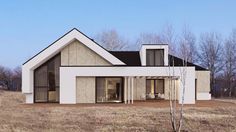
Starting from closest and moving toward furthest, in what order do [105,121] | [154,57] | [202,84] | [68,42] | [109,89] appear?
[105,121] < [68,42] < [109,89] < [154,57] < [202,84]

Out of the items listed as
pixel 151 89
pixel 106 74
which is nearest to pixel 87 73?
pixel 106 74

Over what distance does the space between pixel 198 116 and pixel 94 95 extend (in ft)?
35.7

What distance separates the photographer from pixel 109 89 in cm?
2938

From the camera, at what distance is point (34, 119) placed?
18375mm

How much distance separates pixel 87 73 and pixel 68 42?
9.02 ft

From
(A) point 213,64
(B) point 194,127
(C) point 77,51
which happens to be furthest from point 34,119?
(A) point 213,64

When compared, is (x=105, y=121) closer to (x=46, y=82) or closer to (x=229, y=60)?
(x=46, y=82)

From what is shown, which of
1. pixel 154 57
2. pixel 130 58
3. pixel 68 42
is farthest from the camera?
pixel 130 58

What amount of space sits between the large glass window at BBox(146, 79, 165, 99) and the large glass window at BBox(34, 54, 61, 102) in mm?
8102

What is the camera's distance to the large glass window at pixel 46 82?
1157 inches

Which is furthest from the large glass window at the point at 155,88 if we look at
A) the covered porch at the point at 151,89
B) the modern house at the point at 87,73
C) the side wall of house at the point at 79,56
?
the side wall of house at the point at 79,56

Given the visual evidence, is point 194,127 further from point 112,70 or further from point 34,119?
point 112,70

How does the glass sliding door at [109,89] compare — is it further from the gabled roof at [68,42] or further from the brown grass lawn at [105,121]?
Result: the brown grass lawn at [105,121]

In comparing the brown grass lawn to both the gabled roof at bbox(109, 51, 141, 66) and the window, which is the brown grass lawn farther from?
the gabled roof at bbox(109, 51, 141, 66)
